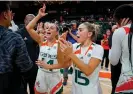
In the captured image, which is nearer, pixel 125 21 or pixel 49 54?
pixel 125 21

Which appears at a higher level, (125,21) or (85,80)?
(125,21)

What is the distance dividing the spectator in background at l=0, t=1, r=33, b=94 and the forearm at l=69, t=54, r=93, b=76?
1.89ft

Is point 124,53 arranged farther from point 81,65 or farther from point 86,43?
point 86,43

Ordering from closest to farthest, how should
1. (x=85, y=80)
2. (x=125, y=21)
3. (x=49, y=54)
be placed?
(x=125, y=21) → (x=85, y=80) → (x=49, y=54)

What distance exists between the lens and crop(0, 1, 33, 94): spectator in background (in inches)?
101

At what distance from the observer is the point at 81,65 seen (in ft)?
10.2

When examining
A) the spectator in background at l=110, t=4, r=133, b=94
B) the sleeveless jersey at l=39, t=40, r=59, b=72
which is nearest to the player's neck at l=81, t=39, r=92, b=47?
the spectator in background at l=110, t=4, r=133, b=94

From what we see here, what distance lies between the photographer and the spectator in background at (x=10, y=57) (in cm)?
256

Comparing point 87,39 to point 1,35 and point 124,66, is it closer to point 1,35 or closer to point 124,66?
point 124,66

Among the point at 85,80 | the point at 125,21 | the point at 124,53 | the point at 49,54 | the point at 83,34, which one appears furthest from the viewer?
the point at 49,54

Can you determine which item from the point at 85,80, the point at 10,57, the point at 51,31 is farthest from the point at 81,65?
the point at 51,31

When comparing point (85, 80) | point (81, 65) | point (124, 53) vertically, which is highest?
point (124, 53)

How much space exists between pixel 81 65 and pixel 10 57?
0.84m

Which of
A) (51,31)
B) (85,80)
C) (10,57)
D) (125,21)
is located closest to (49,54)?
(51,31)
